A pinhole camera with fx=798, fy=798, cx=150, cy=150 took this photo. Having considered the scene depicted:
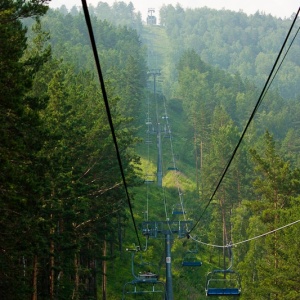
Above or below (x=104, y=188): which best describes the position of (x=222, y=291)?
below

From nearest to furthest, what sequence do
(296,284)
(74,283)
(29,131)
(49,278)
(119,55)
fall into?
(29,131) < (49,278) < (74,283) < (296,284) < (119,55)

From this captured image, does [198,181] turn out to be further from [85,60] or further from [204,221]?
[85,60]

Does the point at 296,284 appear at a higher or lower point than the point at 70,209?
lower

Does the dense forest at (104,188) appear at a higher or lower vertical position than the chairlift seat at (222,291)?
higher

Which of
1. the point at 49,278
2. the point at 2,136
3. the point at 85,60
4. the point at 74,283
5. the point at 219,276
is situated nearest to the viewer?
the point at 2,136

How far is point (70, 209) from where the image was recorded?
35.7 m

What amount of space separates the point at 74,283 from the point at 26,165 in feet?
52.5

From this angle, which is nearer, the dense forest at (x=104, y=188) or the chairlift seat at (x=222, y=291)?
the dense forest at (x=104, y=188)

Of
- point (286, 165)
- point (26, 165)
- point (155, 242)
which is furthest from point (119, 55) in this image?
point (26, 165)

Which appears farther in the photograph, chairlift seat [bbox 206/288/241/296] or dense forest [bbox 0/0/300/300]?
chairlift seat [bbox 206/288/241/296]

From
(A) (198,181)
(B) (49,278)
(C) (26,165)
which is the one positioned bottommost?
(B) (49,278)

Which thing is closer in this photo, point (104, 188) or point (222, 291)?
point (222, 291)

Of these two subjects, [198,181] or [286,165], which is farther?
[198,181]

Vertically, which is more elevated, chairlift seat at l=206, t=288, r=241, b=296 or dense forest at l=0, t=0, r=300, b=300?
dense forest at l=0, t=0, r=300, b=300
